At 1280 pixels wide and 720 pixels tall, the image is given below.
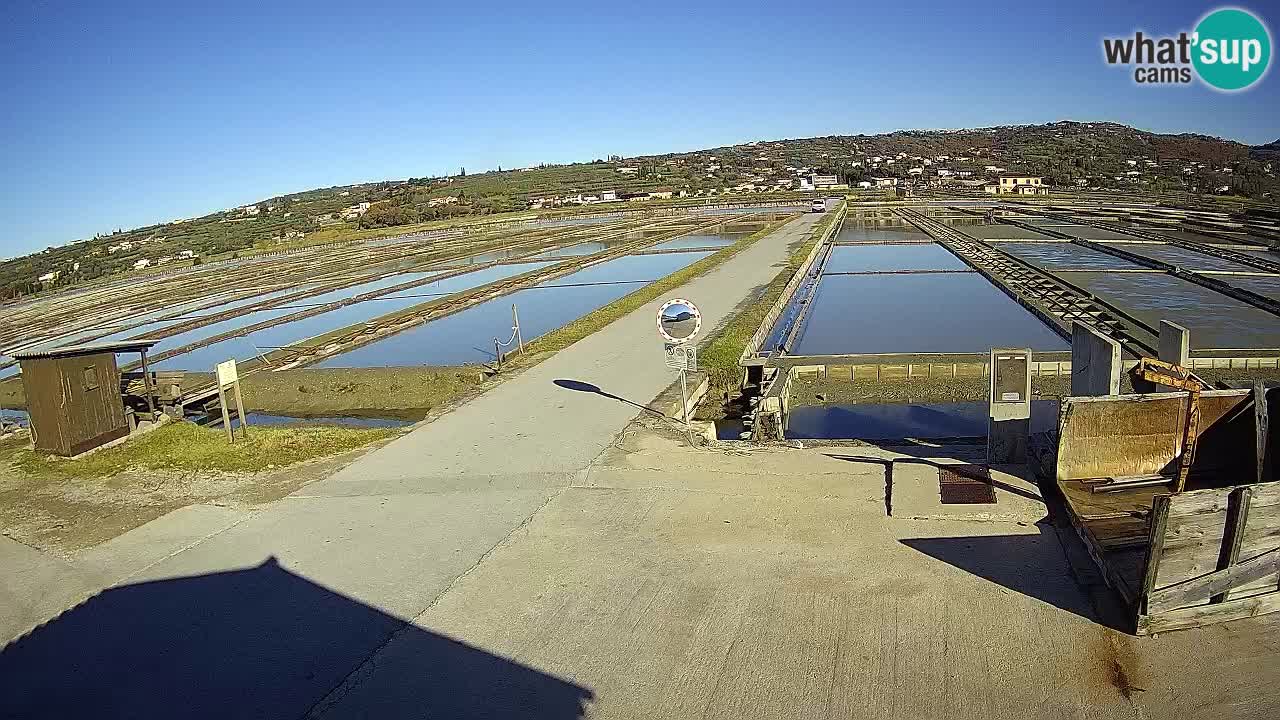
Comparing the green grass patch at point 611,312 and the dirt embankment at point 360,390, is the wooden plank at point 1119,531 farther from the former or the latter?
the dirt embankment at point 360,390

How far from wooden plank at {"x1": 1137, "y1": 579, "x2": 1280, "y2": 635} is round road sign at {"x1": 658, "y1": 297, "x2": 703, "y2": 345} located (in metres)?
6.27

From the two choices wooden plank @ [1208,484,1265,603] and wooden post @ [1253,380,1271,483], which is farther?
wooden post @ [1253,380,1271,483]

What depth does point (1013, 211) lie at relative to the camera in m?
67.6

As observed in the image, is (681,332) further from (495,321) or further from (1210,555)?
(495,321)

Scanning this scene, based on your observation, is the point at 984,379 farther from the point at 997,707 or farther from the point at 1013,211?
the point at 1013,211

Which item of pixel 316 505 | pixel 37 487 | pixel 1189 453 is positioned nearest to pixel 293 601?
pixel 316 505

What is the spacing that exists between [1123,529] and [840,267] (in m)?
28.6

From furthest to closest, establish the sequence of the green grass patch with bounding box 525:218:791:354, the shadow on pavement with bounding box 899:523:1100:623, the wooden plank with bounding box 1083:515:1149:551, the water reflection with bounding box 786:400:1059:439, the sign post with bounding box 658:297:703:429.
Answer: the green grass patch with bounding box 525:218:791:354
the water reflection with bounding box 786:400:1059:439
the sign post with bounding box 658:297:703:429
the wooden plank with bounding box 1083:515:1149:551
the shadow on pavement with bounding box 899:523:1100:623

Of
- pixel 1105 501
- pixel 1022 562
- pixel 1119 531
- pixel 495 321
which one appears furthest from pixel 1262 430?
pixel 495 321

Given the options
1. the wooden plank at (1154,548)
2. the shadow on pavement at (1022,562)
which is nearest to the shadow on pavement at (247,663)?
the shadow on pavement at (1022,562)

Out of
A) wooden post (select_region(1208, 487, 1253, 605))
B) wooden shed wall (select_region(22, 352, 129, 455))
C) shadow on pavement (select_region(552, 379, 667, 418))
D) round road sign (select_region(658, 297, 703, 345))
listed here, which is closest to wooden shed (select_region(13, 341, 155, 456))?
wooden shed wall (select_region(22, 352, 129, 455))

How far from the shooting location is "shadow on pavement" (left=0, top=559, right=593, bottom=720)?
4.98 meters

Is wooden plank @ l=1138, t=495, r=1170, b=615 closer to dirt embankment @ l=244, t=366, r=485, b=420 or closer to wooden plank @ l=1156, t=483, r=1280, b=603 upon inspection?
wooden plank @ l=1156, t=483, r=1280, b=603

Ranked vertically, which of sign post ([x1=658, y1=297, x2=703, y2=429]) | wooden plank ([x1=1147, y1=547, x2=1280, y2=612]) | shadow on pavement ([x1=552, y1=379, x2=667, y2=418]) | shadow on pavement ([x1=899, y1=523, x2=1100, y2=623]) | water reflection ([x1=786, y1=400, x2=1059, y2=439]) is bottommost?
water reflection ([x1=786, y1=400, x2=1059, y2=439])
